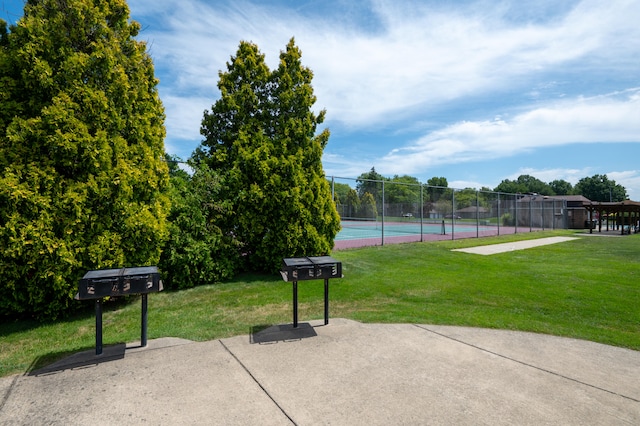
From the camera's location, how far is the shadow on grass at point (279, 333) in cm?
447

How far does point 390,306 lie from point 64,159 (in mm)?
5800

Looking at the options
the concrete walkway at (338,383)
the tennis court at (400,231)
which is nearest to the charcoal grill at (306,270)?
the concrete walkway at (338,383)

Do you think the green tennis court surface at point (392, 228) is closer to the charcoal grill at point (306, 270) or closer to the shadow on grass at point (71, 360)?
the charcoal grill at point (306, 270)

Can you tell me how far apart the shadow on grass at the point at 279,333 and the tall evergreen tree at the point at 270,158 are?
3.47m

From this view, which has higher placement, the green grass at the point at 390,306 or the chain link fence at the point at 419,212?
the chain link fence at the point at 419,212

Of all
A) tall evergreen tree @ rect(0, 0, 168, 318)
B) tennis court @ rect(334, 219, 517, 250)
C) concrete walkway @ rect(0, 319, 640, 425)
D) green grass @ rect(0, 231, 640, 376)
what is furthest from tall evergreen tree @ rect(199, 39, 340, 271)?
concrete walkway @ rect(0, 319, 640, 425)

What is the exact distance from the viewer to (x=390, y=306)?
6.16 m

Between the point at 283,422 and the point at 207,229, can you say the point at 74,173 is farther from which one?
the point at 283,422

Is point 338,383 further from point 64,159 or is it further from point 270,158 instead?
point 270,158

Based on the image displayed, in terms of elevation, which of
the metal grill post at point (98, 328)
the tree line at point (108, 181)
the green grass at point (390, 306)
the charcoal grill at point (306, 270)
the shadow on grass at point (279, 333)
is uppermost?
the tree line at point (108, 181)

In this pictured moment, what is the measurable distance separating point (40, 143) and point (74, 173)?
59 centimetres

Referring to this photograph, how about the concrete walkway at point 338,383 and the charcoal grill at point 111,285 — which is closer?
the concrete walkway at point 338,383

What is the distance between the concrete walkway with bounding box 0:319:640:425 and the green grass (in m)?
0.68

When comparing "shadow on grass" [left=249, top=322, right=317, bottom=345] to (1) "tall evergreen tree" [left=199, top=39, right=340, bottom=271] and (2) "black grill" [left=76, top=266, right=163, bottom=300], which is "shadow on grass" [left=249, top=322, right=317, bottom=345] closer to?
(2) "black grill" [left=76, top=266, right=163, bottom=300]
